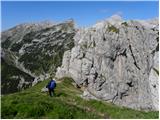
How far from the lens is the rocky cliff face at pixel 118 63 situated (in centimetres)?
9789

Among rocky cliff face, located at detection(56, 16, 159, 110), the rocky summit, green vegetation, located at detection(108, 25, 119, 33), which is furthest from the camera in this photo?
green vegetation, located at detection(108, 25, 119, 33)

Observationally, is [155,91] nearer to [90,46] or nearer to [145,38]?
[145,38]

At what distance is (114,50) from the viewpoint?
11062cm

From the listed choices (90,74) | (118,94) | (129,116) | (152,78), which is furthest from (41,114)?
(152,78)

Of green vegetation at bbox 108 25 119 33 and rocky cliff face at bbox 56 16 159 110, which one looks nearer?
rocky cliff face at bbox 56 16 159 110

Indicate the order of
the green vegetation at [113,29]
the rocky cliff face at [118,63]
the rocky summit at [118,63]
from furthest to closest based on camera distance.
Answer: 1. the green vegetation at [113,29]
2. the rocky cliff face at [118,63]
3. the rocky summit at [118,63]

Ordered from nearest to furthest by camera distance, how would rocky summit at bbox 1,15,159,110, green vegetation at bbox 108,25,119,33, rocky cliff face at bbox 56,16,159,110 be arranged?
rocky summit at bbox 1,15,159,110 < rocky cliff face at bbox 56,16,159,110 < green vegetation at bbox 108,25,119,33

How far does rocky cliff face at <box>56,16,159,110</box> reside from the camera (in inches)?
3854

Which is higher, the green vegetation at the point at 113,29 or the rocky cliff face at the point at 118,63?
the green vegetation at the point at 113,29

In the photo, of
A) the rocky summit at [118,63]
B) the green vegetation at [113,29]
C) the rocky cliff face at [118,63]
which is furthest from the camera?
the green vegetation at [113,29]

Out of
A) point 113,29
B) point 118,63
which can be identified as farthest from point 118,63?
point 113,29

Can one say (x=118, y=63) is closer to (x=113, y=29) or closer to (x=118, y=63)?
(x=118, y=63)

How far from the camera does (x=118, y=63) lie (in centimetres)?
11106

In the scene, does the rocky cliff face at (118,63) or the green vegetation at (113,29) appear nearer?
the rocky cliff face at (118,63)
